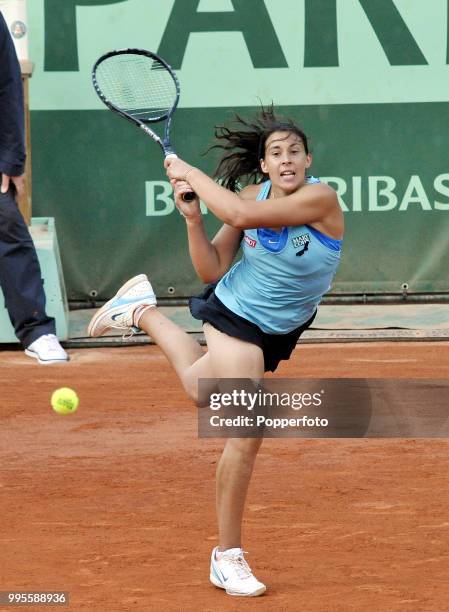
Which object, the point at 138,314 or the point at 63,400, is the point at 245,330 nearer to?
the point at 138,314

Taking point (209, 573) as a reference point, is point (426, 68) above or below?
above

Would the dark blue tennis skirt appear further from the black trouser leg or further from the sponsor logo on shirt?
the black trouser leg

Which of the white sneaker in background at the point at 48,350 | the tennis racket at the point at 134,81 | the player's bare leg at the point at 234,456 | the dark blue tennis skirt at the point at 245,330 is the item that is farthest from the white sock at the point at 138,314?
the white sneaker in background at the point at 48,350

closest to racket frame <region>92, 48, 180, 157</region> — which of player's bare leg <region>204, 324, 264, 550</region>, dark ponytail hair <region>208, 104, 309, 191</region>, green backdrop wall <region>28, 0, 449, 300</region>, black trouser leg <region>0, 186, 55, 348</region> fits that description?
dark ponytail hair <region>208, 104, 309, 191</region>

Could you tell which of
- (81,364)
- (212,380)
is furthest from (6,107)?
(212,380)

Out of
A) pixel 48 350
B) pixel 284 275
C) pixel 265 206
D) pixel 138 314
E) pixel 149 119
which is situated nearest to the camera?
pixel 265 206

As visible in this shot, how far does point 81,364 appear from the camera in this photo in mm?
8445

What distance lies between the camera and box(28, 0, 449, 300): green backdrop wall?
9.74m

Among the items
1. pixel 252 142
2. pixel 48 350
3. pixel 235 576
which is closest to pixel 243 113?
pixel 48 350

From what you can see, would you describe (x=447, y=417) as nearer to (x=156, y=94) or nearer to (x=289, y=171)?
(x=156, y=94)

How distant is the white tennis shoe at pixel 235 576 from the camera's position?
450 centimetres

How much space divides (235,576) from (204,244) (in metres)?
1.13

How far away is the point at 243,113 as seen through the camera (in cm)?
985

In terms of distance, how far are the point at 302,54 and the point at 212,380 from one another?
217 inches
